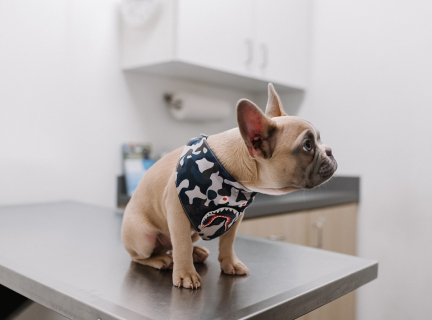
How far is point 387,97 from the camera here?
85.5 inches

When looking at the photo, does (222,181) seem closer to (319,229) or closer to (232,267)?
(232,267)

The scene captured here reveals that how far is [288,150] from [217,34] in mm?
1357

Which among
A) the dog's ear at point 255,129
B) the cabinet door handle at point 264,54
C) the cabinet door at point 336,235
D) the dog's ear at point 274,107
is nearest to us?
the dog's ear at point 255,129

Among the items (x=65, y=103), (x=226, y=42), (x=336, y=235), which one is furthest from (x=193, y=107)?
(x=336, y=235)

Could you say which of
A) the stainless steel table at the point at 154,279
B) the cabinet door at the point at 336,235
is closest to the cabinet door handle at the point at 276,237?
the cabinet door at the point at 336,235

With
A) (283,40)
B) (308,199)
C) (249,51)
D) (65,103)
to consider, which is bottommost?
(308,199)

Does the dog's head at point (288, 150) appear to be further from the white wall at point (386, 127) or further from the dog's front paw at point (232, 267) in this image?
the white wall at point (386, 127)

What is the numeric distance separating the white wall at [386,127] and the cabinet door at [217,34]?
63 cm

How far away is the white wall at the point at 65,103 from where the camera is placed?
1.57 metres

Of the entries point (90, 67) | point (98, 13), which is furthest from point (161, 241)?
point (98, 13)

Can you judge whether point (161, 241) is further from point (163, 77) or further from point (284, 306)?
point (163, 77)

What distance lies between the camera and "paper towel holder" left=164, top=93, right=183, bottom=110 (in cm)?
206

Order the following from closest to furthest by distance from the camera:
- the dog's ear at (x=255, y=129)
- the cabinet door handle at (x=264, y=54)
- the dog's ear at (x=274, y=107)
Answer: the dog's ear at (x=255, y=129) → the dog's ear at (x=274, y=107) → the cabinet door handle at (x=264, y=54)

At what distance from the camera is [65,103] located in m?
1.72
